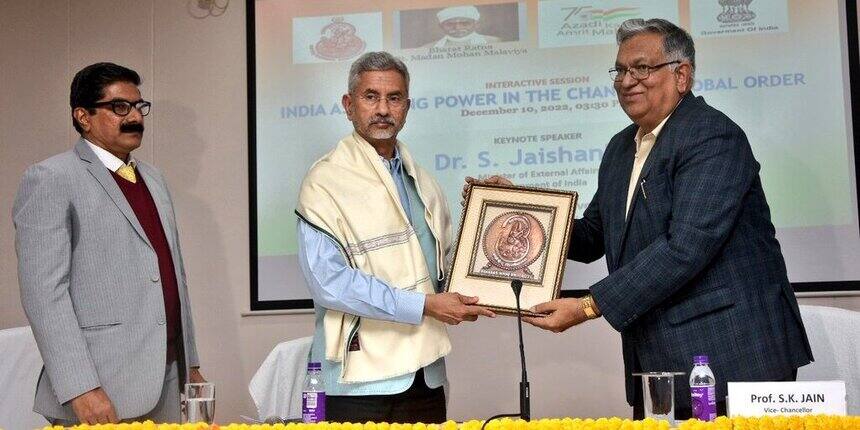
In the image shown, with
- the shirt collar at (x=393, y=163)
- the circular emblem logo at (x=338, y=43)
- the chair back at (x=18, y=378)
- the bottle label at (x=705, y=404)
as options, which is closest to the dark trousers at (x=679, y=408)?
the bottle label at (x=705, y=404)

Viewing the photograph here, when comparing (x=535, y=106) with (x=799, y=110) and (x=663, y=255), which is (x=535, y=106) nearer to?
(x=799, y=110)

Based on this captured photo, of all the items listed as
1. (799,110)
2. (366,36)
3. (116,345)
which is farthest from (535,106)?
(116,345)

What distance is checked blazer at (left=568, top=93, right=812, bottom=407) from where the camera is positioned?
104 inches

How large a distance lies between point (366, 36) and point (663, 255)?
8.17 feet

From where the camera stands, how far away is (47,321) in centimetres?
276

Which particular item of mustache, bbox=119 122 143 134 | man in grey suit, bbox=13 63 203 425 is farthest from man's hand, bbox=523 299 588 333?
mustache, bbox=119 122 143 134

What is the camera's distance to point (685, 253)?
2658mm

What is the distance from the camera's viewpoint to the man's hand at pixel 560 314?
282 centimetres

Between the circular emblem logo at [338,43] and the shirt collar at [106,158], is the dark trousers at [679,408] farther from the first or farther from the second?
the circular emblem logo at [338,43]

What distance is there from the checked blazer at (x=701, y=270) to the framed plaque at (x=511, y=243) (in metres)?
0.19

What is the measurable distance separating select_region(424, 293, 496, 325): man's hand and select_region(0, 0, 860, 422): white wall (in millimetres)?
1649

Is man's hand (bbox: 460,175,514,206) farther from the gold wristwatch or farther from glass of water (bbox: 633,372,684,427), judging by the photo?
glass of water (bbox: 633,372,684,427)

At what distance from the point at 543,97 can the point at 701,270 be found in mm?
1998

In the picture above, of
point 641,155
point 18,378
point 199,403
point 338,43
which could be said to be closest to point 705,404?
point 641,155
